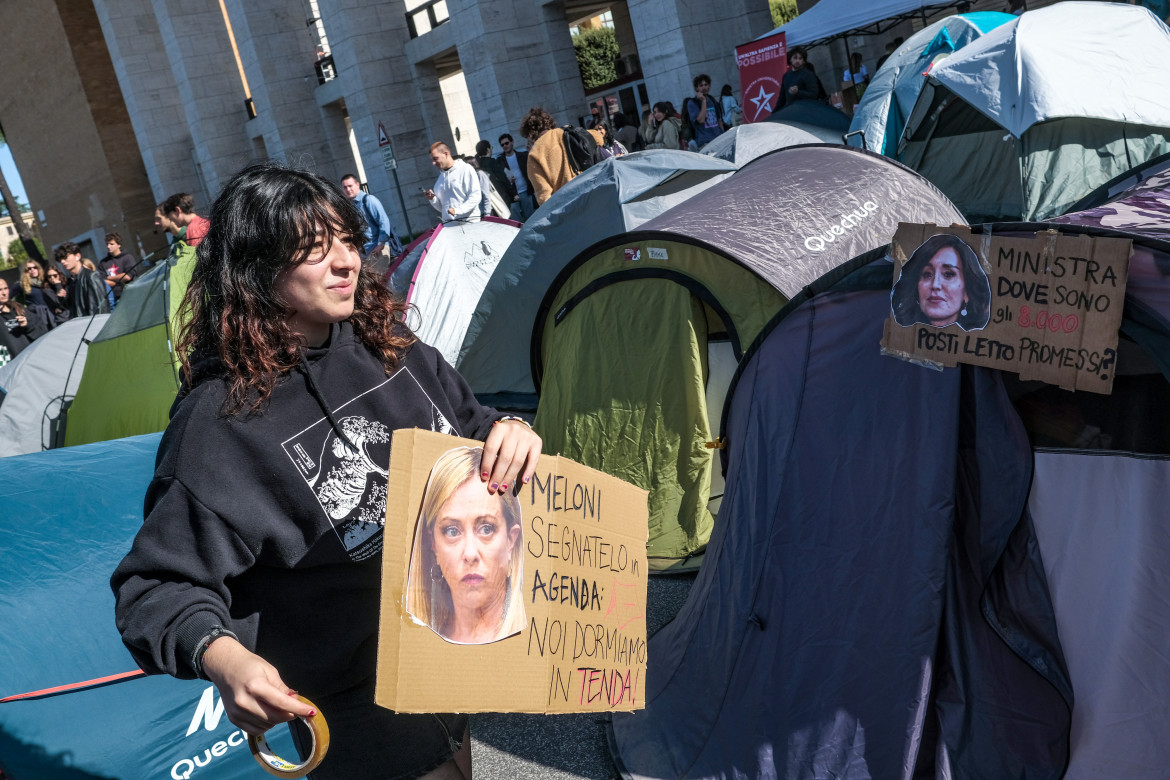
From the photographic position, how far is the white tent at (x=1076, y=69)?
7.48m

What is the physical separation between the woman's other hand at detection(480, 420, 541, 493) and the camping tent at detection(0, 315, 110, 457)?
6.90m

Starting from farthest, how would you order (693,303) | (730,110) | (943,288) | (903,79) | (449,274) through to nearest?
(730,110) < (903,79) < (449,274) < (693,303) < (943,288)

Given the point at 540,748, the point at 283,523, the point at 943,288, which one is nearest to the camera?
the point at 283,523

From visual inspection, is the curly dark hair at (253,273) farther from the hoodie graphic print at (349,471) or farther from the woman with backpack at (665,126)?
the woman with backpack at (665,126)

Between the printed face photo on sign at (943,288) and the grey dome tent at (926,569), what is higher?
the printed face photo on sign at (943,288)

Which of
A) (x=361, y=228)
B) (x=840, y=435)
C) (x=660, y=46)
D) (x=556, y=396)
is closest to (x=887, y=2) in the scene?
(x=660, y=46)

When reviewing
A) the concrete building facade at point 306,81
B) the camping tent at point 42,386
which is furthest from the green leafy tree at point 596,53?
the camping tent at point 42,386

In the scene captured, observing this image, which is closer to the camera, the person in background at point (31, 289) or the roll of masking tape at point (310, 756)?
the roll of masking tape at point (310, 756)

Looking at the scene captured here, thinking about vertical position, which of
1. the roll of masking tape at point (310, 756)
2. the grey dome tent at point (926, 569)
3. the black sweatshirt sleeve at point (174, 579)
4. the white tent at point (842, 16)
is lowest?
the grey dome tent at point (926, 569)

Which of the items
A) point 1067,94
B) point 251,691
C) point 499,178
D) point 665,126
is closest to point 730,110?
point 665,126

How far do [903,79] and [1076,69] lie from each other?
1983 millimetres

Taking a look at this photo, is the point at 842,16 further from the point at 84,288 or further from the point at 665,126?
the point at 84,288

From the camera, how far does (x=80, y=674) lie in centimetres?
265

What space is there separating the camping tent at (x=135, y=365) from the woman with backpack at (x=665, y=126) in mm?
6709
